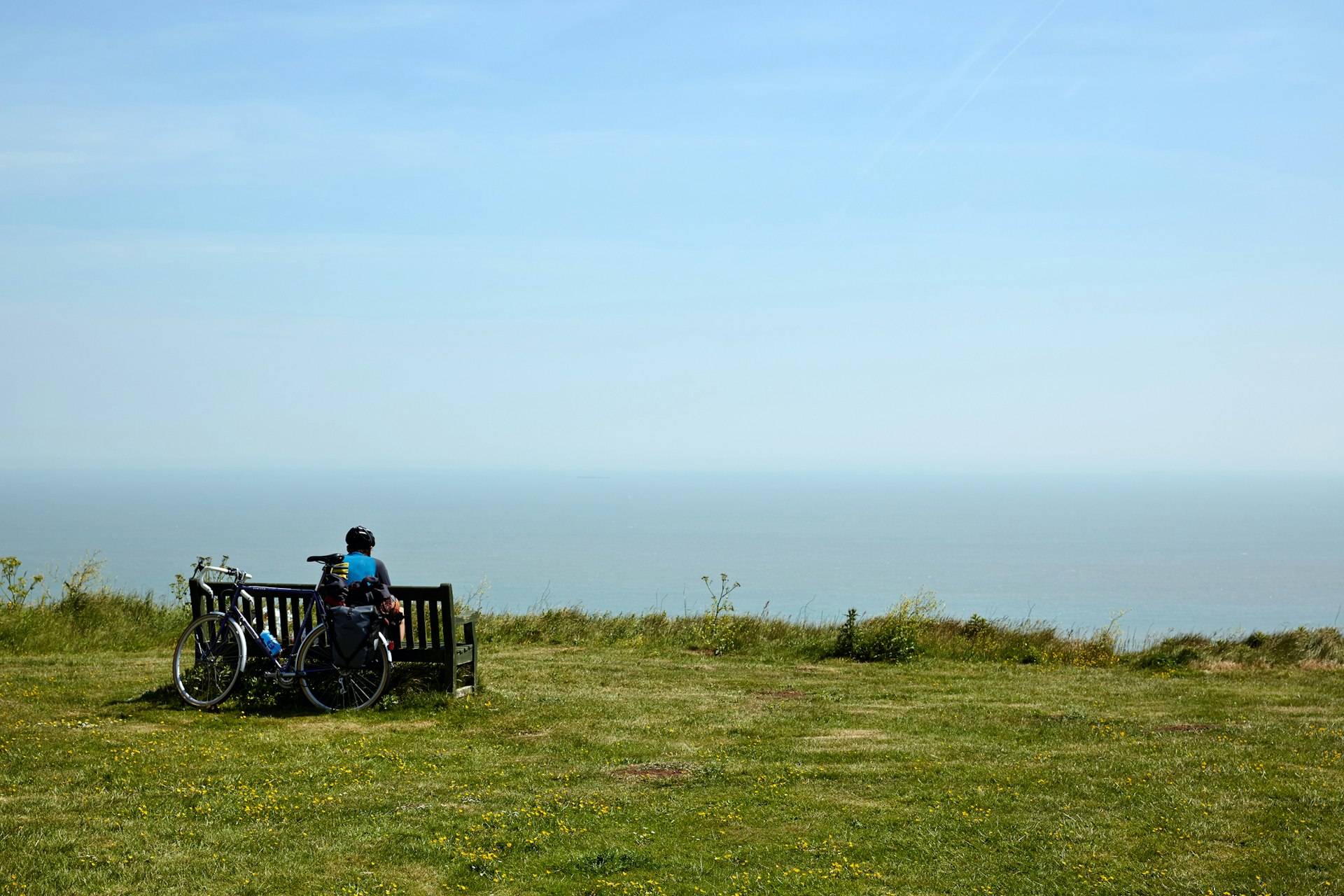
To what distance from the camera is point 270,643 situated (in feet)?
38.4

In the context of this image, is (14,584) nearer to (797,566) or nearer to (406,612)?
(406,612)

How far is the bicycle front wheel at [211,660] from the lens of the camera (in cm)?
1170

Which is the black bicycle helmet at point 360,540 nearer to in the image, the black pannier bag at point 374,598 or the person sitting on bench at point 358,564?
the person sitting on bench at point 358,564

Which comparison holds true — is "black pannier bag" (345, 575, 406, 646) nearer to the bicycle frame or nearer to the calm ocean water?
the bicycle frame

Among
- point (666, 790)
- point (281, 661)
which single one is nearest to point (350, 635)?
point (281, 661)

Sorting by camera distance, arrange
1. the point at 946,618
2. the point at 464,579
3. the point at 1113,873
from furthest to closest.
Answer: the point at 464,579, the point at 946,618, the point at 1113,873

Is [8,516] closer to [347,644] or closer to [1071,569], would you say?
[1071,569]

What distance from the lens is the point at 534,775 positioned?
8.90 metres

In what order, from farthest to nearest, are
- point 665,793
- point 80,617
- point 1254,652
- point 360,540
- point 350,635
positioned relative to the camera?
point 1254,652, point 80,617, point 360,540, point 350,635, point 665,793

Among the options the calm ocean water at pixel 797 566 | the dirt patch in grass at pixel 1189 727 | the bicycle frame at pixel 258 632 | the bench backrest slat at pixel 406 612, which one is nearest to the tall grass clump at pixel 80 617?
the bench backrest slat at pixel 406 612

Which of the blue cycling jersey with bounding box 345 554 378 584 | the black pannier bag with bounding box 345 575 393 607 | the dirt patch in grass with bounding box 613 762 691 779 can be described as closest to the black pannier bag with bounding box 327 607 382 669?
the black pannier bag with bounding box 345 575 393 607

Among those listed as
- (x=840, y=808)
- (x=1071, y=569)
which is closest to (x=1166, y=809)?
(x=840, y=808)

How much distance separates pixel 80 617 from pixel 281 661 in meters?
8.42

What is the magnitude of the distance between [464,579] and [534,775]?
279ft
